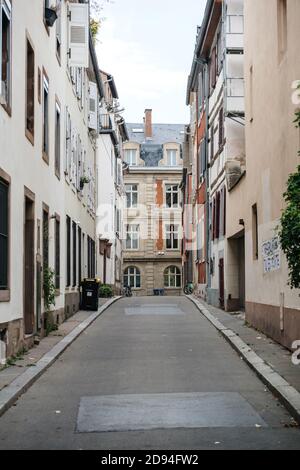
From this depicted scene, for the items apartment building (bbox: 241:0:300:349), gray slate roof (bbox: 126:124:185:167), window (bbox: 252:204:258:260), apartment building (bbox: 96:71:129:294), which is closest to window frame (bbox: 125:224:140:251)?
gray slate roof (bbox: 126:124:185:167)

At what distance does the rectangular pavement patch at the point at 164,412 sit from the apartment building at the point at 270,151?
14.5ft

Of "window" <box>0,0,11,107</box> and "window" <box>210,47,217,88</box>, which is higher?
"window" <box>210,47,217,88</box>

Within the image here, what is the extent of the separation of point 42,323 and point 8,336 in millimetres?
4586

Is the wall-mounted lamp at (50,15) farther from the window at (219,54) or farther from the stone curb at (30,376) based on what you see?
the window at (219,54)

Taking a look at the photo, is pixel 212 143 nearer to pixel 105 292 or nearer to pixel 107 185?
pixel 105 292

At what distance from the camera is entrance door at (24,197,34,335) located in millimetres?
16969

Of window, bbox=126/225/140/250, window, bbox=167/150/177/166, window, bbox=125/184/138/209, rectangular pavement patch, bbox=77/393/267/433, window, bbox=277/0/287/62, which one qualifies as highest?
window, bbox=167/150/177/166

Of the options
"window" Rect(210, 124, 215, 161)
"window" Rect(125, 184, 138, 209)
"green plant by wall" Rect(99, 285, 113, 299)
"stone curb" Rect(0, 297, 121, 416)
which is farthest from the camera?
"window" Rect(125, 184, 138, 209)

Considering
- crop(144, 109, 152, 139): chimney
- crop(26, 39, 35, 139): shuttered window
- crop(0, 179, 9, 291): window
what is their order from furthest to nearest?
crop(144, 109, 152, 139): chimney → crop(26, 39, 35, 139): shuttered window → crop(0, 179, 9, 291): window

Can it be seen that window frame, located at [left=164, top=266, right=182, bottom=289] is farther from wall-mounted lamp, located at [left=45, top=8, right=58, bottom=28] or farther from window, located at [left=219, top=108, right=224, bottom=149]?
wall-mounted lamp, located at [left=45, top=8, right=58, bottom=28]

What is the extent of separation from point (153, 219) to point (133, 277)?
558 cm

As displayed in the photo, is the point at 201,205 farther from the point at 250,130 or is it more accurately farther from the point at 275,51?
the point at 275,51

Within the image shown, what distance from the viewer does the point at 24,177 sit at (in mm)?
15820

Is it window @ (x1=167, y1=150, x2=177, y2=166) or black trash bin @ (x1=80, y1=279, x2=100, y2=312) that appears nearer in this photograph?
black trash bin @ (x1=80, y1=279, x2=100, y2=312)
